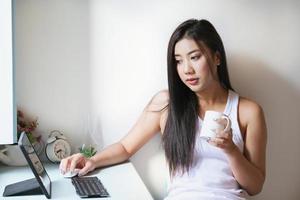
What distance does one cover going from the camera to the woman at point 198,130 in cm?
150

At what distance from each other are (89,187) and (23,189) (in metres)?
0.22

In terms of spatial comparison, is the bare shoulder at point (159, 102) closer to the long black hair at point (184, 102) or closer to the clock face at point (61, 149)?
the long black hair at point (184, 102)

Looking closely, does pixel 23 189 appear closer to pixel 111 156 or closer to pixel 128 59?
pixel 111 156

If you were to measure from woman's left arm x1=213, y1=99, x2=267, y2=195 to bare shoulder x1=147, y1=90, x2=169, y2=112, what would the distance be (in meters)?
0.30

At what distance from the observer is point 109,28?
170cm

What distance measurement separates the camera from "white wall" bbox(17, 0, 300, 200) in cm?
167

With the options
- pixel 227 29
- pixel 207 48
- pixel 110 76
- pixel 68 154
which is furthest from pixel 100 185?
pixel 227 29

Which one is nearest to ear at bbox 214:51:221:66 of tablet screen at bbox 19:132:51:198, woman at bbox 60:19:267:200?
woman at bbox 60:19:267:200

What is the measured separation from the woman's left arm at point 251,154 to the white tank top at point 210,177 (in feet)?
0.09

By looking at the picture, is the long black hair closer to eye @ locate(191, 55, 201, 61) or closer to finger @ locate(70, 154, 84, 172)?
eye @ locate(191, 55, 201, 61)

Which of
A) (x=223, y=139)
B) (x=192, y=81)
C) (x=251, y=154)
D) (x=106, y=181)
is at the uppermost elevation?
(x=192, y=81)

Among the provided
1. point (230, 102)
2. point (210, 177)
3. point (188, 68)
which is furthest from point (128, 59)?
point (210, 177)

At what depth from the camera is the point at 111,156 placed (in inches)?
63.7

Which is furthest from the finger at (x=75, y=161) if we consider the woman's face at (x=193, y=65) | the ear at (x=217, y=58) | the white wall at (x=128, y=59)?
the ear at (x=217, y=58)
